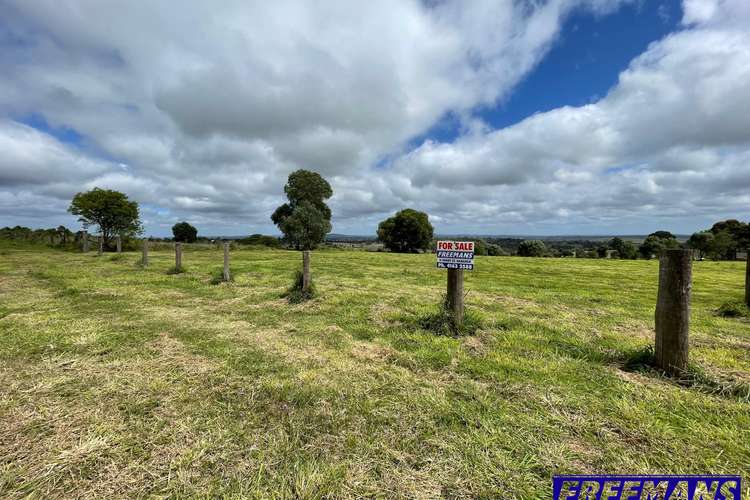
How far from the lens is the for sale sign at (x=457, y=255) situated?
534 centimetres

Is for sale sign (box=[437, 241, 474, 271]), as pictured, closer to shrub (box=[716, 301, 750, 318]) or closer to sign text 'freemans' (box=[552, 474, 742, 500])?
sign text 'freemans' (box=[552, 474, 742, 500])

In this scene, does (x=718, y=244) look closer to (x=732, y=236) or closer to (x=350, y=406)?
(x=732, y=236)

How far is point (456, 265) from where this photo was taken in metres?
5.38

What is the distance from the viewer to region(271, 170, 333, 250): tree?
35.0 metres

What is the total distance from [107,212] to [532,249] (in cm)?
4743

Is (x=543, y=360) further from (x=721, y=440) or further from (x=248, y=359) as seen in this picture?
(x=248, y=359)

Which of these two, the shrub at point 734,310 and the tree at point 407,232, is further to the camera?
the tree at point 407,232

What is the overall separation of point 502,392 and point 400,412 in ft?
3.88

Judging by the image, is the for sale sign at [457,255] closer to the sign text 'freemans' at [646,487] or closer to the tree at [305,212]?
the sign text 'freemans' at [646,487]

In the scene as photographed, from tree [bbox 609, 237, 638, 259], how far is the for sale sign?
145 feet

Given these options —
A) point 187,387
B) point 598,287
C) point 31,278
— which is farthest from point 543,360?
point 31,278

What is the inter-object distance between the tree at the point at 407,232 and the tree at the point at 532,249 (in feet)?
44.0

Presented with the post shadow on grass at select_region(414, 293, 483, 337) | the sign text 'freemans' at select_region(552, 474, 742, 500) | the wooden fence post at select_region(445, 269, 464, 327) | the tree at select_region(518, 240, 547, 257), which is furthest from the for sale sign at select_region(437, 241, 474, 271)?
the tree at select_region(518, 240, 547, 257)

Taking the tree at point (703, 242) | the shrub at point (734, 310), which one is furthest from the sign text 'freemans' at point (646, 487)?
the tree at point (703, 242)
